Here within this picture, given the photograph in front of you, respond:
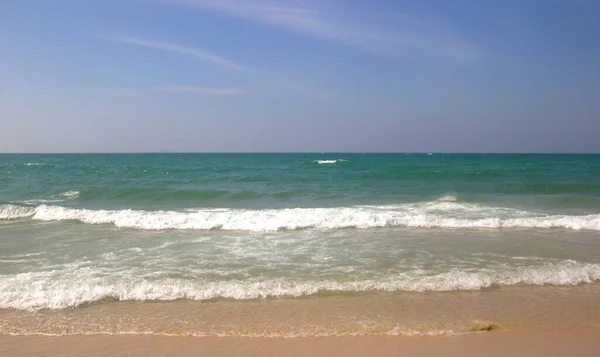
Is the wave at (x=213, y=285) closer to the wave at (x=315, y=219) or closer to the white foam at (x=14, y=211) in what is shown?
the wave at (x=315, y=219)

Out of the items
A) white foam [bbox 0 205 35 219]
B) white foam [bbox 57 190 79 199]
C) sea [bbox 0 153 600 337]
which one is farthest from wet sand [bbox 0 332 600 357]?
white foam [bbox 57 190 79 199]

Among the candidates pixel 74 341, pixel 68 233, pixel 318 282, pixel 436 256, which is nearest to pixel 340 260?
pixel 318 282

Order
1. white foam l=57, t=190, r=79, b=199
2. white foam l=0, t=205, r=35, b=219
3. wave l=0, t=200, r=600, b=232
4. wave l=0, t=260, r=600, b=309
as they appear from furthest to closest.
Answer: white foam l=57, t=190, r=79, b=199, white foam l=0, t=205, r=35, b=219, wave l=0, t=200, r=600, b=232, wave l=0, t=260, r=600, b=309

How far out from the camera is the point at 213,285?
21.7 ft

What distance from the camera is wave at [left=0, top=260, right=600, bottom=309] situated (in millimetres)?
6211

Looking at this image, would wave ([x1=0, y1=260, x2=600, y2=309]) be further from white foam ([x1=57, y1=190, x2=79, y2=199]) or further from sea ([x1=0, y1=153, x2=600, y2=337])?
white foam ([x1=57, y1=190, x2=79, y2=199])

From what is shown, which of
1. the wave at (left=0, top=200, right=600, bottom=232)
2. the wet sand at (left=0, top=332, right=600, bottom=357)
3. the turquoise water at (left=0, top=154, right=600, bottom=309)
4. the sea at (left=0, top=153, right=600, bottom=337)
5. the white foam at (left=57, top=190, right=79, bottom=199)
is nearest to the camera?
the wet sand at (left=0, top=332, right=600, bottom=357)

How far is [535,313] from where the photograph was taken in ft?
18.2

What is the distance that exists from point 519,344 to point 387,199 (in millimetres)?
14390

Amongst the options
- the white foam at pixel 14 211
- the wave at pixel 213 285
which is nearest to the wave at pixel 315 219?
the white foam at pixel 14 211

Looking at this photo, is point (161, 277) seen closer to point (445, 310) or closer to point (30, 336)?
point (30, 336)

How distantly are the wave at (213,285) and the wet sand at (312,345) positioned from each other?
4.29ft

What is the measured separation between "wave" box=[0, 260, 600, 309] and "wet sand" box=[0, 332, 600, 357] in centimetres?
131

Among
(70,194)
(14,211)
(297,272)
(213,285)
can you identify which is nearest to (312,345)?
(213,285)
